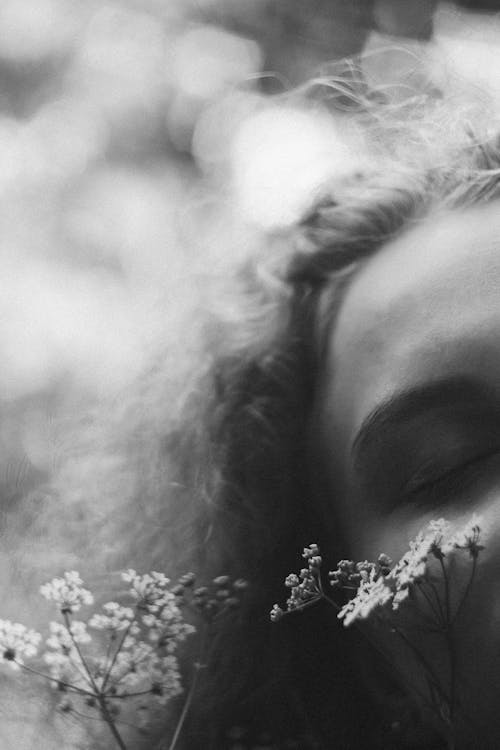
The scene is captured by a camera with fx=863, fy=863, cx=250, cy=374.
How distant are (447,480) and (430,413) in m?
0.05

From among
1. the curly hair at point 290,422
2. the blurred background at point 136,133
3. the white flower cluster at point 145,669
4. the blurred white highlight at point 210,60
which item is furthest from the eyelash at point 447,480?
the blurred white highlight at point 210,60

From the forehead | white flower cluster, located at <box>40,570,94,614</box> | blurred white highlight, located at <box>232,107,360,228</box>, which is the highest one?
blurred white highlight, located at <box>232,107,360,228</box>

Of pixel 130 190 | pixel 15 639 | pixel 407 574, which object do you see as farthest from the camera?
pixel 130 190

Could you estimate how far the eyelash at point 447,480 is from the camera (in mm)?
648

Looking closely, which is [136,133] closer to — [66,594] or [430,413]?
[430,413]

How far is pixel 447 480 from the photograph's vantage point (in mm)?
665

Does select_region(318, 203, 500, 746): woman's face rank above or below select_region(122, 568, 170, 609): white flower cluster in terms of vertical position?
above

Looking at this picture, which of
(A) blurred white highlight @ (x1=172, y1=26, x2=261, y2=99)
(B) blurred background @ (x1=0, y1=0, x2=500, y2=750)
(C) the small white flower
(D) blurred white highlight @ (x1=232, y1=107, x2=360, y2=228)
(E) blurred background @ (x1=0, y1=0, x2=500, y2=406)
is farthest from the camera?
(A) blurred white highlight @ (x1=172, y1=26, x2=261, y2=99)

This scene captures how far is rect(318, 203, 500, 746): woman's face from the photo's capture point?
59cm

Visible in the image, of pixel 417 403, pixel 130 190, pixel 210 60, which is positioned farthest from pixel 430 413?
pixel 210 60

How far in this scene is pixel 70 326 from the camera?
1.58 meters

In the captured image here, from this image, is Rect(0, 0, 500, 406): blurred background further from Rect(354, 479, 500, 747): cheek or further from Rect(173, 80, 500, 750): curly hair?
Rect(354, 479, 500, 747): cheek

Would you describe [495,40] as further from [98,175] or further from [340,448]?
[98,175]

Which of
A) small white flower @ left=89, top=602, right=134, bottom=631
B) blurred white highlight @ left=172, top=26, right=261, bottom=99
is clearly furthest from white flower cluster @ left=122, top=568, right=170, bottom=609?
blurred white highlight @ left=172, top=26, right=261, bottom=99
